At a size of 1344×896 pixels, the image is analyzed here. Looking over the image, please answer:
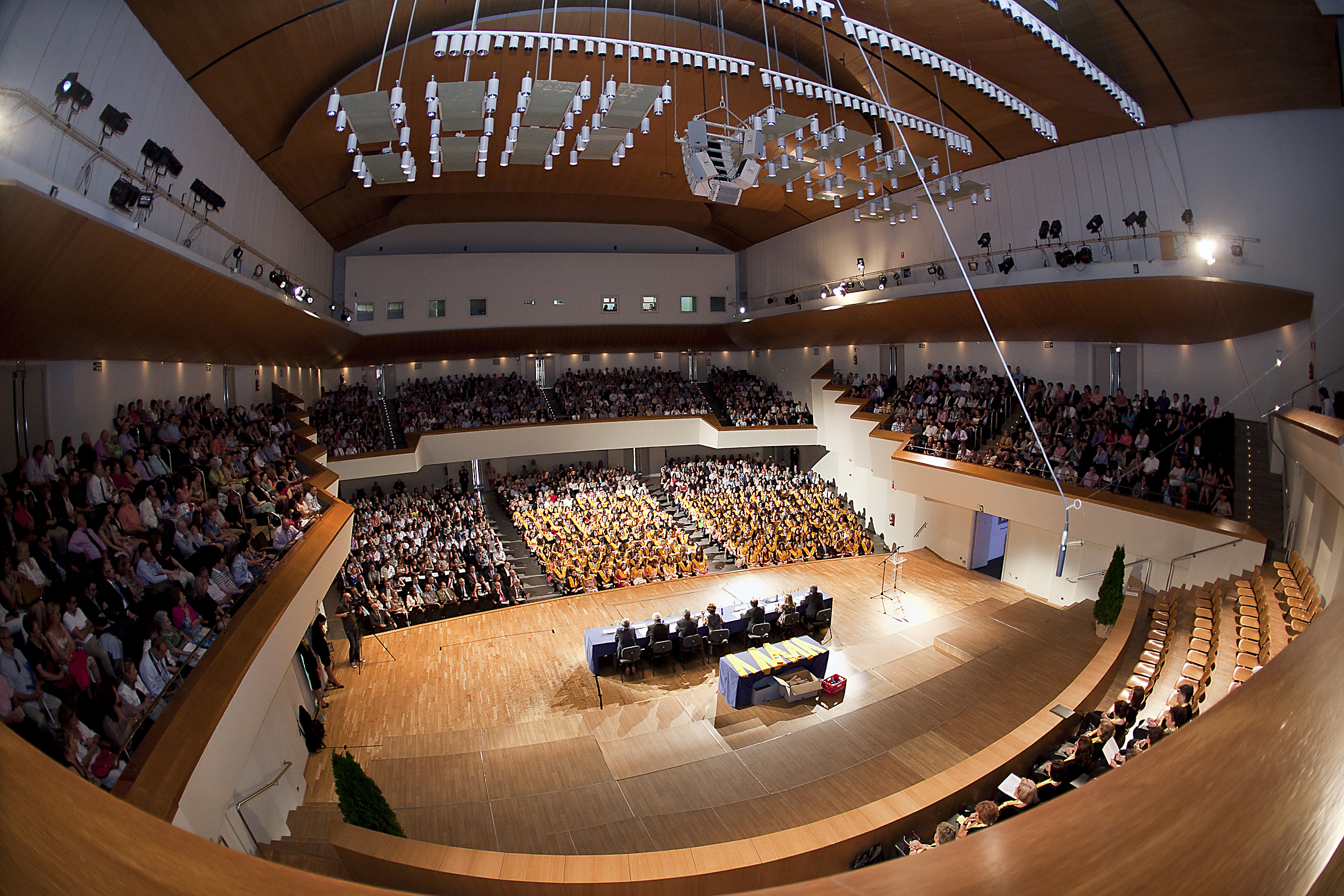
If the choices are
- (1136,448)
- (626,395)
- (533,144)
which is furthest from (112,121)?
(626,395)

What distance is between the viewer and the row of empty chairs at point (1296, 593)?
271 inches

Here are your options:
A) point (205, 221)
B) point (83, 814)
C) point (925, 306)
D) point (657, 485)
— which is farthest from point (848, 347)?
point (83, 814)

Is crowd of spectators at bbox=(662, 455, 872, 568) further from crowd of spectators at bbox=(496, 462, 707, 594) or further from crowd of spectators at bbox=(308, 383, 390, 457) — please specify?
crowd of spectators at bbox=(308, 383, 390, 457)

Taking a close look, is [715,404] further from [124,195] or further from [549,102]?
[124,195]

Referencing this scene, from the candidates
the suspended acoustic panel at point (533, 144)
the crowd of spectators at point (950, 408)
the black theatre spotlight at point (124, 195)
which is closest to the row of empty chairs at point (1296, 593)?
the crowd of spectators at point (950, 408)

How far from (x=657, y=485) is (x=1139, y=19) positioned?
1698 centimetres

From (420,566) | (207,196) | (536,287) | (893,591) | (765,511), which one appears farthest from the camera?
(536,287)

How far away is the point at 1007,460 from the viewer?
547 inches

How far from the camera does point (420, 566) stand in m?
13.5

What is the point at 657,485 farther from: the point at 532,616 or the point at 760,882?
the point at 760,882

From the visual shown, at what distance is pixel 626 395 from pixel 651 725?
17.2 m

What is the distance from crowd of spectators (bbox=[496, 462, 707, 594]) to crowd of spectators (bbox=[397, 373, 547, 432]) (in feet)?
6.78

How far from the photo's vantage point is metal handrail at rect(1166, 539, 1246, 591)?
33.3 ft

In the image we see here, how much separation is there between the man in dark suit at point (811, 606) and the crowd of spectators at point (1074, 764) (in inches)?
224
